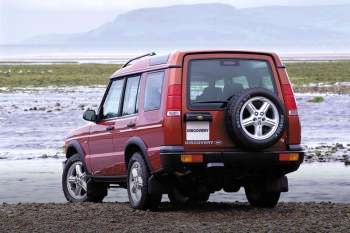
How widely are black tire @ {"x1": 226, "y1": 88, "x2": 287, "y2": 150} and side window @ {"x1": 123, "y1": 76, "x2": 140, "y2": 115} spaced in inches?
62.6

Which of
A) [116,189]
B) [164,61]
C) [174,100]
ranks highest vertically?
[164,61]

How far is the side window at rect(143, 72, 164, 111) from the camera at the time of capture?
11.4 meters

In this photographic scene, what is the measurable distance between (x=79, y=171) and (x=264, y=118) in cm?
360

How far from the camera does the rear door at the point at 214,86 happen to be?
1093 centimetres

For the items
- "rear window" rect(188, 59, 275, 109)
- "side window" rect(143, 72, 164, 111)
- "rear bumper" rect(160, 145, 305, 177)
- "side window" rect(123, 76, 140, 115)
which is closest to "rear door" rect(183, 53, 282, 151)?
"rear window" rect(188, 59, 275, 109)

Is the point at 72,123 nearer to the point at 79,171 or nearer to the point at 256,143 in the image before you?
the point at 79,171

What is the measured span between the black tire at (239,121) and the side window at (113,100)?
218cm

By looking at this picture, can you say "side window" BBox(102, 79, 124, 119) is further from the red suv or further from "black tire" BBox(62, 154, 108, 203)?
"black tire" BBox(62, 154, 108, 203)

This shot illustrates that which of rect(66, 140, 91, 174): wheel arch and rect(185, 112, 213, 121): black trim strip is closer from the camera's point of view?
rect(185, 112, 213, 121): black trim strip

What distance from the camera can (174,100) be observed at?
35.9ft

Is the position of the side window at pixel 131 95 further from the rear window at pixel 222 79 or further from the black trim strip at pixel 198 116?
the black trim strip at pixel 198 116

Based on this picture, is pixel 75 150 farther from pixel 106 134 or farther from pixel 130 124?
pixel 130 124

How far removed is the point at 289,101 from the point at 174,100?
1.37m

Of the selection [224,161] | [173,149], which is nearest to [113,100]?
[173,149]
